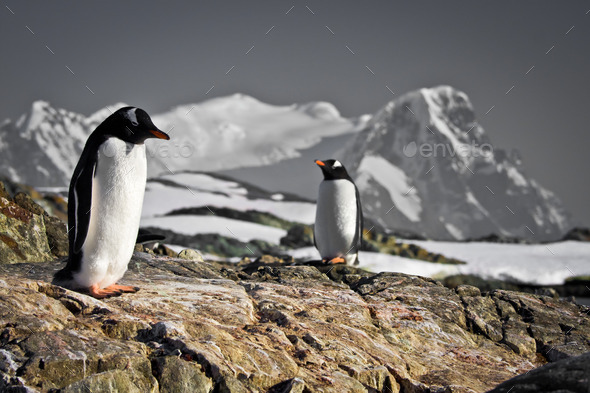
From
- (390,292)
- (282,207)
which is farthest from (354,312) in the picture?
(282,207)

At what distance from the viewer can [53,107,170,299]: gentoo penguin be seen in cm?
544

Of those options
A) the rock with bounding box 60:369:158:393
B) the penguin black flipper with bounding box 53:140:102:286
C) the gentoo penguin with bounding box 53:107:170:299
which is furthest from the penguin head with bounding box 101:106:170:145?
the rock with bounding box 60:369:158:393

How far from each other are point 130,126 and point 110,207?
83 cm

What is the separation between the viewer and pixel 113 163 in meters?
5.46

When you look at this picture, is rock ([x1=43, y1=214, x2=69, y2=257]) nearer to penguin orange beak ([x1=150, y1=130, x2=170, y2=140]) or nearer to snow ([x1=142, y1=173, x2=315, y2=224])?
penguin orange beak ([x1=150, y1=130, x2=170, y2=140])

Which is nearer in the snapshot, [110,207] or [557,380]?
[557,380]

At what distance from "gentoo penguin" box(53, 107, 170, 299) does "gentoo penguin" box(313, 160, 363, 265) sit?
4997 mm

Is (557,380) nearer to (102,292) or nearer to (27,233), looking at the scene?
(102,292)

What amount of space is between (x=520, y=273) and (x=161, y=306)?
1357 cm

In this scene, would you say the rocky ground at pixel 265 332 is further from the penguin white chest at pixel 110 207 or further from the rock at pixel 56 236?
the penguin white chest at pixel 110 207

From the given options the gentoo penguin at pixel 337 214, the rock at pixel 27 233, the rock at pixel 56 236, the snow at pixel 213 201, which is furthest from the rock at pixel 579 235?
the rock at pixel 27 233

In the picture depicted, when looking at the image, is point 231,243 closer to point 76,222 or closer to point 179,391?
point 76,222

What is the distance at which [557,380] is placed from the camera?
3.80 meters

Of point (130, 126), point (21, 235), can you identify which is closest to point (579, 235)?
point (21, 235)
